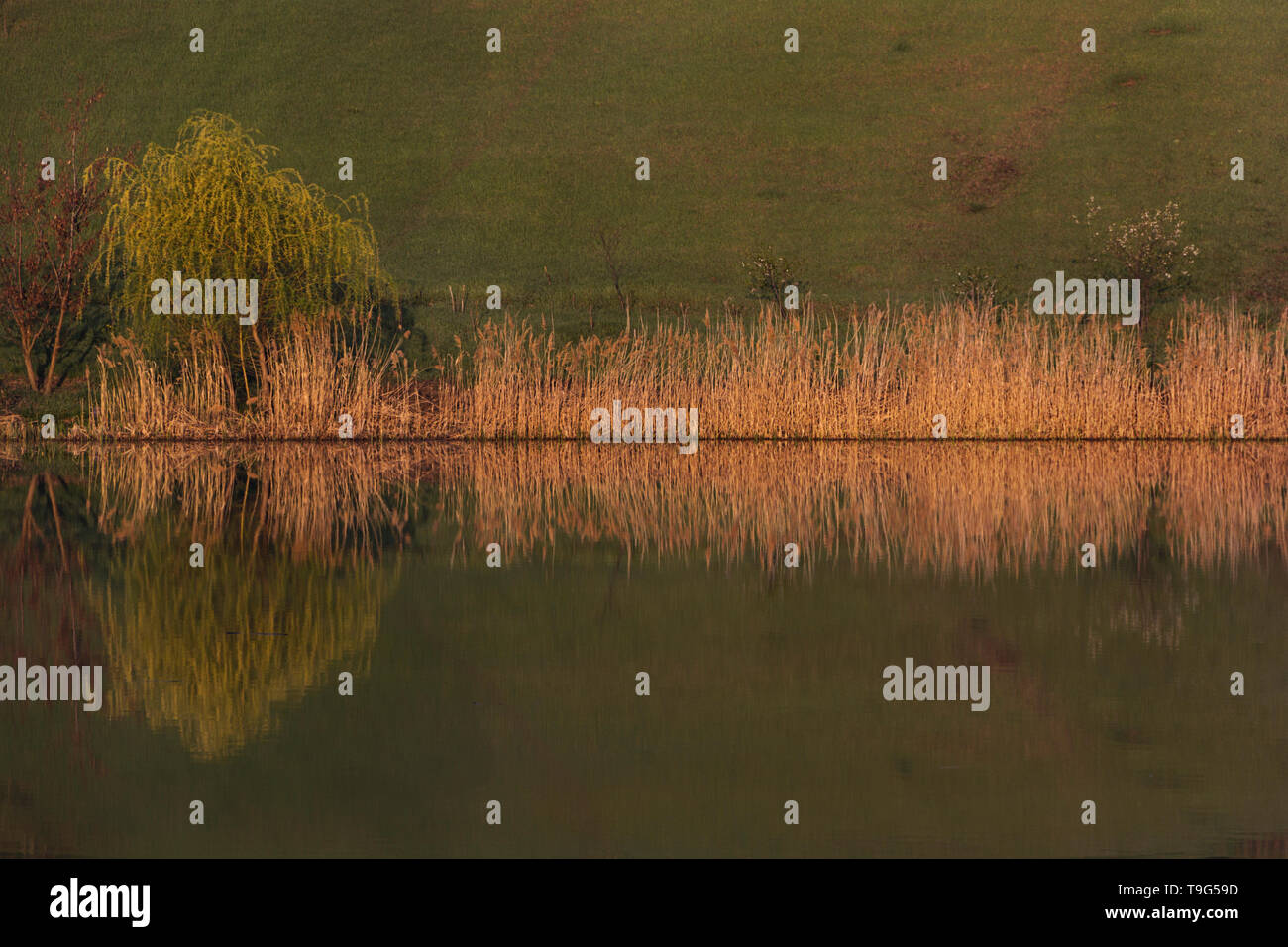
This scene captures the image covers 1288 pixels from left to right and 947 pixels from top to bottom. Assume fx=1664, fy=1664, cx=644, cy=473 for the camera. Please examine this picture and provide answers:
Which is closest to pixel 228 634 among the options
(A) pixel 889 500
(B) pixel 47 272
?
(A) pixel 889 500

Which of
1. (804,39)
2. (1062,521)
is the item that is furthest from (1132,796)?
(804,39)

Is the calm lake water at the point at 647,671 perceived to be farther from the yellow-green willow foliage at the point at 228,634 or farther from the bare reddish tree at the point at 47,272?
the bare reddish tree at the point at 47,272

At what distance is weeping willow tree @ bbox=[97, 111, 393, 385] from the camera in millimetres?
25156

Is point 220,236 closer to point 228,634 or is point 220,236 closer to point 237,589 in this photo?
point 237,589

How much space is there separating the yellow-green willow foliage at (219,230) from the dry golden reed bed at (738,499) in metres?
3.02

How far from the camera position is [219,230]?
25016mm

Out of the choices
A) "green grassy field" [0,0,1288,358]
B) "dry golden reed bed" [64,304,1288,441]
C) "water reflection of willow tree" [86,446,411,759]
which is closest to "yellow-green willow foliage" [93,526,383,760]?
"water reflection of willow tree" [86,446,411,759]

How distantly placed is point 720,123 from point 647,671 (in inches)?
1938

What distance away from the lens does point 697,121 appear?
5616 centimetres

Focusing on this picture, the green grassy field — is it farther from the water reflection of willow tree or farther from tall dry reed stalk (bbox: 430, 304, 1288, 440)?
the water reflection of willow tree

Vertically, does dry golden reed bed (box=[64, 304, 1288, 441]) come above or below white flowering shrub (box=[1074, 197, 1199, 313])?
below

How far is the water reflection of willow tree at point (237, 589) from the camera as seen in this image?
26.1 feet

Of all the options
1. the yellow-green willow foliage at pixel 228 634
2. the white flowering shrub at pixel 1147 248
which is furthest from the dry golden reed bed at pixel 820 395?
the white flowering shrub at pixel 1147 248

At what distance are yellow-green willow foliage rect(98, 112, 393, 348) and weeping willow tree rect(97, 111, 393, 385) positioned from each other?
15mm
